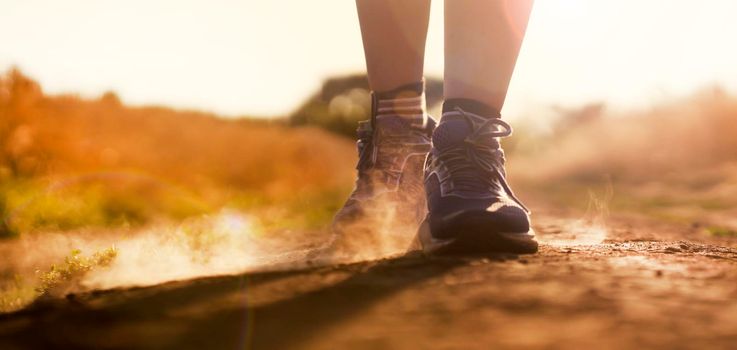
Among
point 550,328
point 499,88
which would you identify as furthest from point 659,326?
point 499,88

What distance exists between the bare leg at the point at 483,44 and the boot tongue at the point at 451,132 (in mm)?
100

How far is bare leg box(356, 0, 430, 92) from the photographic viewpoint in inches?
94.1

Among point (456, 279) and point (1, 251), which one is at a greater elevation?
point (456, 279)

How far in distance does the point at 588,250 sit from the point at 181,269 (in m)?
1.26

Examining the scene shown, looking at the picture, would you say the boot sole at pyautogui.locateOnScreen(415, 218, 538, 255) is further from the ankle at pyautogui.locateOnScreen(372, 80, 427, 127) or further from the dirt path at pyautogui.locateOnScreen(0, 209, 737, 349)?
the ankle at pyautogui.locateOnScreen(372, 80, 427, 127)

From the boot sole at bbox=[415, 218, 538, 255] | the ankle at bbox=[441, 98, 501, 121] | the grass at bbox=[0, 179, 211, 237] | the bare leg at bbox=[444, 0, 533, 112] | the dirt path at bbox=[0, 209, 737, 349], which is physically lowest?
the grass at bbox=[0, 179, 211, 237]

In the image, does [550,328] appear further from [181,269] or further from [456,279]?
[181,269]

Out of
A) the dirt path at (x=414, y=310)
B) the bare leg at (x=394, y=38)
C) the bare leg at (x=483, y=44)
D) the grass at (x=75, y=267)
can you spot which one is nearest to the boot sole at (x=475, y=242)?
the dirt path at (x=414, y=310)

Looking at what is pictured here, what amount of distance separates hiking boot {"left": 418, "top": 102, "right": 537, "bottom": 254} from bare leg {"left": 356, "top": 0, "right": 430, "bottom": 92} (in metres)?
0.34

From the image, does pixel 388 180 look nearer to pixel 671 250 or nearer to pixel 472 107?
pixel 472 107

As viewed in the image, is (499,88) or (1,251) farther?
(1,251)

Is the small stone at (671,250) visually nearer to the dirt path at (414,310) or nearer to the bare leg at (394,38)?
the dirt path at (414,310)

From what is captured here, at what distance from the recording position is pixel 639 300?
4.48ft

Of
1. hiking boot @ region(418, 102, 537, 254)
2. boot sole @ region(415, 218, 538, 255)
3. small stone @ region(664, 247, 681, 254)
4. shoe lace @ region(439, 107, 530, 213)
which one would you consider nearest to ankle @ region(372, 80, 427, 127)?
hiking boot @ region(418, 102, 537, 254)
